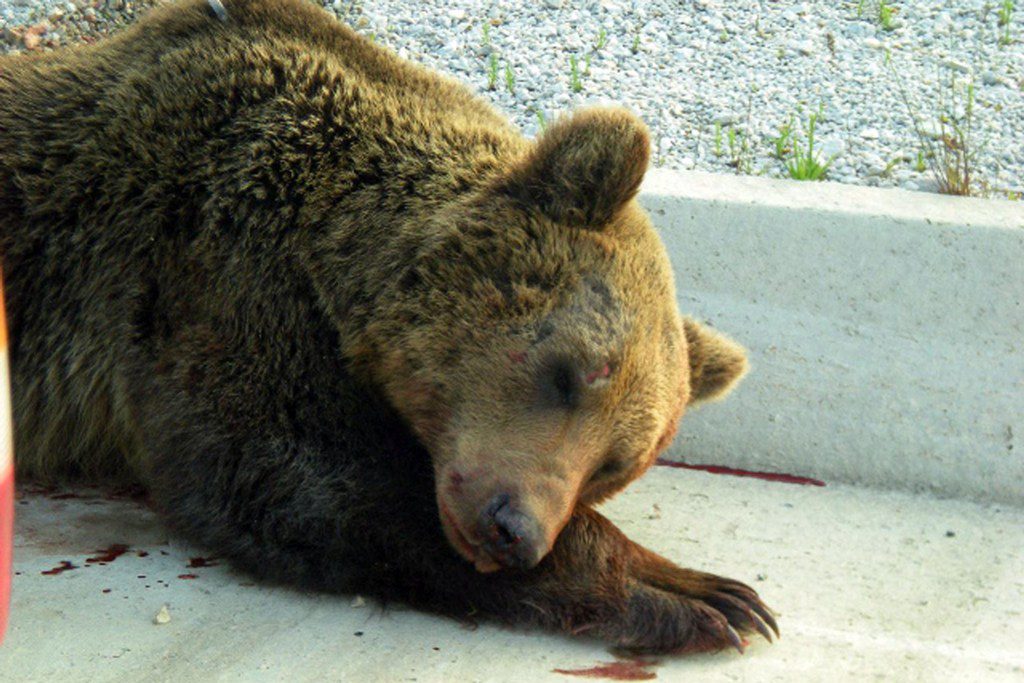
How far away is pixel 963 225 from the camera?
4.54m

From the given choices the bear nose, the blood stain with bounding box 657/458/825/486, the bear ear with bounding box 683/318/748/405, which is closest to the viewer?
the bear nose

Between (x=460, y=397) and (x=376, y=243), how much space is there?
0.54m

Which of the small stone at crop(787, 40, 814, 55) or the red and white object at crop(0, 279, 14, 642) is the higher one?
the small stone at crop(787, 40, 814, 55)

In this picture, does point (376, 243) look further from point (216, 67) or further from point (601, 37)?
point (601, 37)

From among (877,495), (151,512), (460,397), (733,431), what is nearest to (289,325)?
(460,397)

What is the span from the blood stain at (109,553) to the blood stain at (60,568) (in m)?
0.05

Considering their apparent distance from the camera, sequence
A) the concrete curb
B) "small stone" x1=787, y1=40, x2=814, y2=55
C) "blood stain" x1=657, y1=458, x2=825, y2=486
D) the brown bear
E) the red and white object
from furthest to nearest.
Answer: "small stone" x1=787, y1=40, x2=814, y2=55 < "blood stain" x1=657, y1=458, x2=825, y2=486 < the concrete curb < the brown bear < the red and white object

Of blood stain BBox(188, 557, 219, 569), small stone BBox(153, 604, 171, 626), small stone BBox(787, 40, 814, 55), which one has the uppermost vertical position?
small stone BBox(787, 40, 814, 55)

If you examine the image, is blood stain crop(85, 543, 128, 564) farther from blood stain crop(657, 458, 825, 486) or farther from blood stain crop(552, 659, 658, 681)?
blood stain crop(657, 458, 825, 486)

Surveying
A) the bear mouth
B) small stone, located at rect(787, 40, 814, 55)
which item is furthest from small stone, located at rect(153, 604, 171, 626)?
small stone, located at rect(787, 40, 814, 55)

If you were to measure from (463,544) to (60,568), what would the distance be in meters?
1.07

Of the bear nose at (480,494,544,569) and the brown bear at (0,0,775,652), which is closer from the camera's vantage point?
the bear nose at (480,494,544,569)

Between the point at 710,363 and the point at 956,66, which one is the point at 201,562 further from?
the point at 956,66

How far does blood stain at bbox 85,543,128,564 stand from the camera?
3482 millimetres
